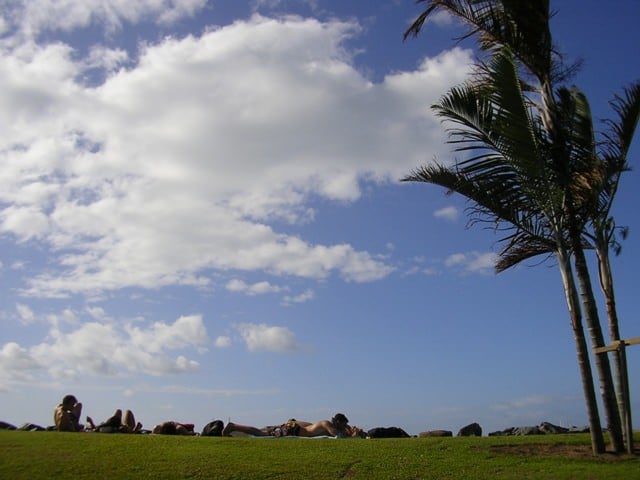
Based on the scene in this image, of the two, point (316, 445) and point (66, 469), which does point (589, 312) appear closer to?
point (316, 445)

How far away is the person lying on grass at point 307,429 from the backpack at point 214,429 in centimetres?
27

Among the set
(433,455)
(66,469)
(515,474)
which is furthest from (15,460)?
(515,474)

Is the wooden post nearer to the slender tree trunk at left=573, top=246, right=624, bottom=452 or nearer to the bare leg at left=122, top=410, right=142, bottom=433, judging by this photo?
the slender tree trunk at left=573, top=246, right=624, bottom=452

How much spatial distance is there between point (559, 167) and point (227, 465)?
9091 mm

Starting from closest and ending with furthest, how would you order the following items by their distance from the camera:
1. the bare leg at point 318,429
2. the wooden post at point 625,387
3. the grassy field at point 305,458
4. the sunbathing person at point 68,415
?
the grassy field at point 305,458, the wooden post at point 625,387, the sunbathing person at point 68,415, the bare leg at point 318,429

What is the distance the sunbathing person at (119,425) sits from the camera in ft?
59.6

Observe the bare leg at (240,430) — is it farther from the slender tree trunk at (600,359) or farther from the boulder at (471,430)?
the slender tree trunk at (600,359)

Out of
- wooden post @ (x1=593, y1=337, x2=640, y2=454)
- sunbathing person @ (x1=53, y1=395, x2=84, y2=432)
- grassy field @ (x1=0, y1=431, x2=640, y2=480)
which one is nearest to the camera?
grassy field @ (x1=0, y1=431, x2=640, y2=480)

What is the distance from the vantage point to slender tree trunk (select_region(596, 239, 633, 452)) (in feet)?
41.4

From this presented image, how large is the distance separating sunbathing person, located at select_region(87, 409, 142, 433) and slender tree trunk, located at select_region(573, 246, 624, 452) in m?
12.6

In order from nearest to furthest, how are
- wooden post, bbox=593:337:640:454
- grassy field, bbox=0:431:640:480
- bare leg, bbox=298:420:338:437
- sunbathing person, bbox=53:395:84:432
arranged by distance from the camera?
grassy field, bbox=0:431:640:480
wooden post, bbox=593:337:640:454
sunbathing person, bbox=53:395:84:432
bare leg, bbox=298:420:338:437

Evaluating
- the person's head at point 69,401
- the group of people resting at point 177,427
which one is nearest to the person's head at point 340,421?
the group of people resting at point 177,427

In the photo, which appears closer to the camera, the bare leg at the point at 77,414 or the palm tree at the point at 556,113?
the palm tree at the point at 556,113

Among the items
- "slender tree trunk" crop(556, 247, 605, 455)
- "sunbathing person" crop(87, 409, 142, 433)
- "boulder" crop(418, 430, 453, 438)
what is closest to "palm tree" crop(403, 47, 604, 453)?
"slender tree trunk" crop(556, 247, 605, 455)
